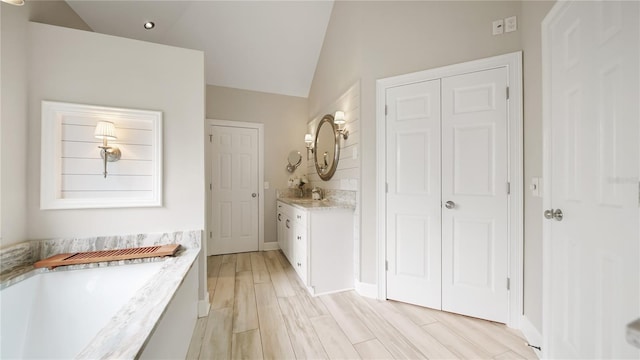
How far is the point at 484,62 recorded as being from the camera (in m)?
1.76

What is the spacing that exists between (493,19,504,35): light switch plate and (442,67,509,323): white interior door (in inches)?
11.6

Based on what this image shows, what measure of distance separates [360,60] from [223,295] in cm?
266

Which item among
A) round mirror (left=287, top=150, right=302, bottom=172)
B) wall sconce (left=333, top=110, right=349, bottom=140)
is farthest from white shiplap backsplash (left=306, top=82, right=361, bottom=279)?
round mirror (left=287, top=150, right=302, bottom=172)

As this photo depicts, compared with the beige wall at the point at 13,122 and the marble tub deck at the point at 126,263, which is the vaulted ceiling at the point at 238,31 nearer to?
the beige wall at the point at 13,122

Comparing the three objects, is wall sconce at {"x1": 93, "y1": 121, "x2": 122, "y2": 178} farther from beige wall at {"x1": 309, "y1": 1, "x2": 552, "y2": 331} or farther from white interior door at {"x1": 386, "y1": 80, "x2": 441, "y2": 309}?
white interior door at {"x1": 386, "y1": 80, "x2": 441, "y2": 309}

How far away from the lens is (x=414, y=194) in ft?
6.63

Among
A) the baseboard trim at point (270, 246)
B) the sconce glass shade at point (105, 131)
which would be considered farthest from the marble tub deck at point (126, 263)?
the baseboard trim at point (270, 246)

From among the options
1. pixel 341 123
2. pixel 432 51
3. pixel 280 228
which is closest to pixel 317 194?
pixel 280 228

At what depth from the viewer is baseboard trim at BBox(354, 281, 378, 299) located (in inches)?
84.7

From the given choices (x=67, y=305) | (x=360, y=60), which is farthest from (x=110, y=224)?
(x=360, y=60)

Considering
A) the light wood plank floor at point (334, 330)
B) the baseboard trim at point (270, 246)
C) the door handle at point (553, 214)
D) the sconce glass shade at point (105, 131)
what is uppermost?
the sconce glass shade at point (105, 131)

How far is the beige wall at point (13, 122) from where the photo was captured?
136 cm

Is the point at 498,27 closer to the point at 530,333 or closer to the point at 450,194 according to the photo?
the point at 450,194

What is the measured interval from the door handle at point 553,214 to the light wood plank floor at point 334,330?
2.95 ft
